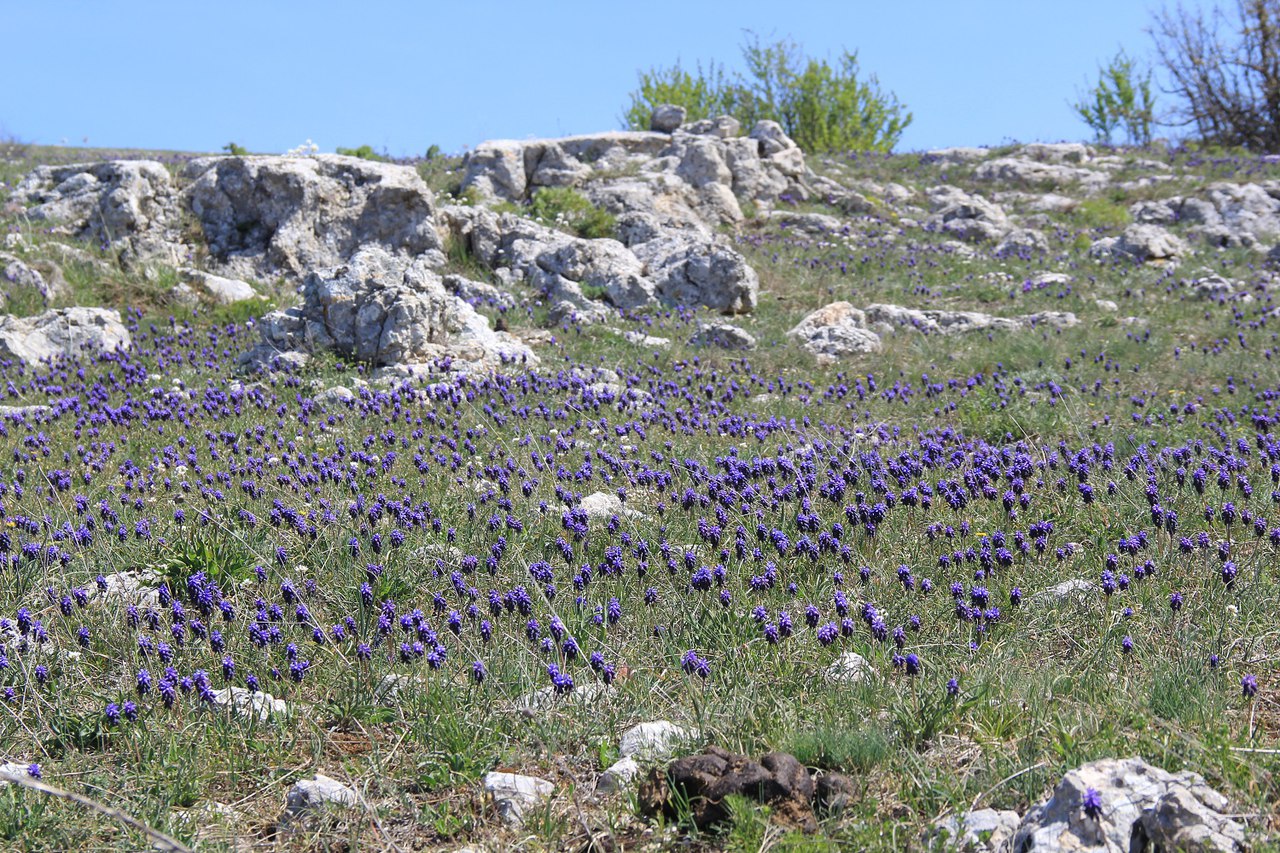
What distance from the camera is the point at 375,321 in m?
10.9

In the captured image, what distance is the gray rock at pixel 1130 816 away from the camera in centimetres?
282

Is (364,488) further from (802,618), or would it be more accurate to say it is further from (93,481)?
(802,618)

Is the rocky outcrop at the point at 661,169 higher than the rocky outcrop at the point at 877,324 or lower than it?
higher

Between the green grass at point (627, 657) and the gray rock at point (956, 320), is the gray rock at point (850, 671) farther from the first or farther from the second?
the gray rock at point (956, 320)

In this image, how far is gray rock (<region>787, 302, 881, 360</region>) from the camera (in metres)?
12.3

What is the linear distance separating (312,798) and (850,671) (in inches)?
80.8

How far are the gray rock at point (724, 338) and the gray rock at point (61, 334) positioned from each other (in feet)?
21.3

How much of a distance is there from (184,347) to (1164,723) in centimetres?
1075

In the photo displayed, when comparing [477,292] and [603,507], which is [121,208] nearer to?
[477,292]

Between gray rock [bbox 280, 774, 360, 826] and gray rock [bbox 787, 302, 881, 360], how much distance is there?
9.35m

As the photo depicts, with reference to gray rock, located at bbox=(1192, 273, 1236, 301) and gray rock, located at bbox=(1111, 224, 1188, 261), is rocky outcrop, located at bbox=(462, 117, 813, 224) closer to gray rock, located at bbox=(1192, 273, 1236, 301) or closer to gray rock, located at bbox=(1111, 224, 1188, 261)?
gray rock, located at bbox=(1111, 224, 1188, 261)

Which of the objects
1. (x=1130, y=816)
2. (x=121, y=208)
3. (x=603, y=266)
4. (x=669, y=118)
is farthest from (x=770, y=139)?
(x=1130, y=816)

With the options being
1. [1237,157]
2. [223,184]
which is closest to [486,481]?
[223,184]

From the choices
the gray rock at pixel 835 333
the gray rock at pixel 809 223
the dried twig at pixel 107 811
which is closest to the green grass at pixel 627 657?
the dried twig at pixel 107 811
